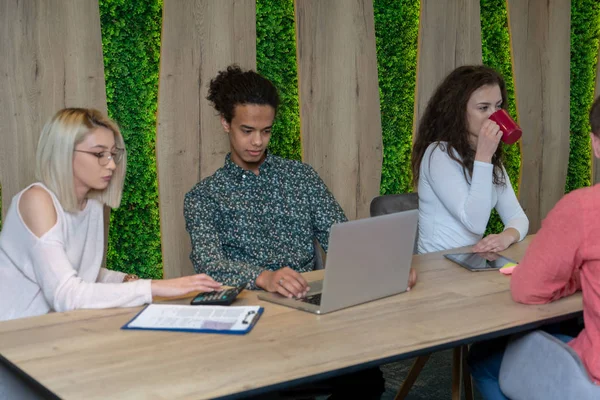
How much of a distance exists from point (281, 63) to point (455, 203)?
127cm

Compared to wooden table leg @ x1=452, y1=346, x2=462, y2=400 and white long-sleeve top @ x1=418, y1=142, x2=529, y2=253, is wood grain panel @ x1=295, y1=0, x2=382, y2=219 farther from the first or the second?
wooden table leg @ x1=452, y1=346, x2=462, y2=400

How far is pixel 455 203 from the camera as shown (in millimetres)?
2971

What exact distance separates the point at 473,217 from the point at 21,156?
1793 mm

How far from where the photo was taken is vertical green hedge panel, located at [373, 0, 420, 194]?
4.15 metres

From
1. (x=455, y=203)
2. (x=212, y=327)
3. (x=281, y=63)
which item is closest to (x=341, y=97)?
(x=281, y=63)

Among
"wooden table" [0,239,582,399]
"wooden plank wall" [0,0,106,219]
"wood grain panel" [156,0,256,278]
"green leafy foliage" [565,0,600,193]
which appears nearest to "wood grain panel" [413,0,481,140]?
"green leafy foliage" [565,0,600,193]

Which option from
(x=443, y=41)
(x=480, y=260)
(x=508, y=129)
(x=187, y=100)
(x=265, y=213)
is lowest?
(x=480, y=260)

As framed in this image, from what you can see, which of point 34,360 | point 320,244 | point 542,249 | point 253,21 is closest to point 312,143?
point 253,21

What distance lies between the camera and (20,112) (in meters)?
3.06

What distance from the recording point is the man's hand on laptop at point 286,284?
216cm

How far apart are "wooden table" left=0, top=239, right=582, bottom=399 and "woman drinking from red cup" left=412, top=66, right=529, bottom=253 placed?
29.0 inches

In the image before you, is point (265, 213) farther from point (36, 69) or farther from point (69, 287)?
point (36, 69)

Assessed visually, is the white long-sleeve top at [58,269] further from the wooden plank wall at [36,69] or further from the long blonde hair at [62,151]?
the wooden plank wall at [36,69]

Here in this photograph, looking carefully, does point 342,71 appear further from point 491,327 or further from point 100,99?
point 491,327
